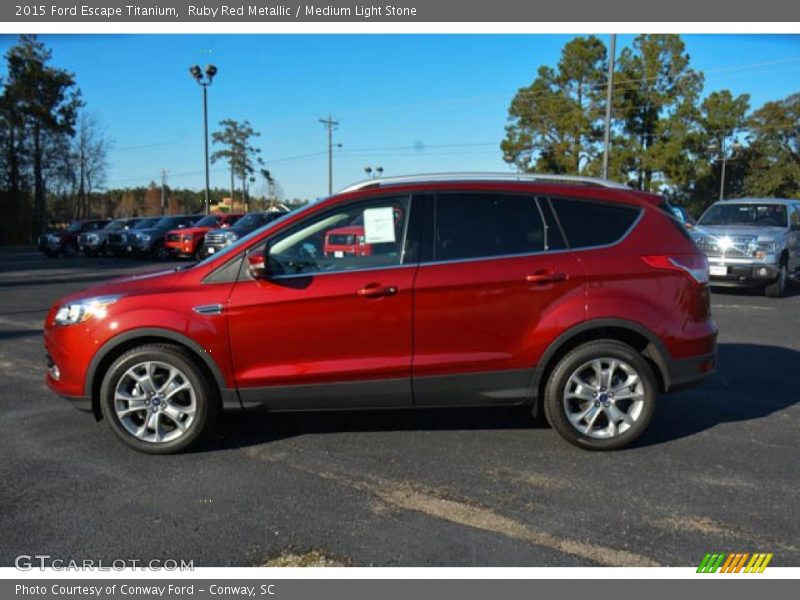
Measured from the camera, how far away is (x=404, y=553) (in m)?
3.05

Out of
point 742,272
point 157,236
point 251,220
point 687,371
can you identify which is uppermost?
point 251,220

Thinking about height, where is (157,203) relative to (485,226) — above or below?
above

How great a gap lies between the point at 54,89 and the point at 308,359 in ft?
152

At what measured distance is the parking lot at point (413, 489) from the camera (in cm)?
312

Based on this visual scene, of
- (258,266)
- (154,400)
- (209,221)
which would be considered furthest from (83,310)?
(209,221)

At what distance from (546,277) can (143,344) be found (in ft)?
8.94

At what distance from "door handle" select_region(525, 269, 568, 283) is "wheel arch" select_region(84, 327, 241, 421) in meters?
2.11

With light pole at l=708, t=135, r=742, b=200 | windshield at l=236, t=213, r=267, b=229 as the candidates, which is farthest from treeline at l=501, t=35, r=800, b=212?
windshield at l=236, t=213, r=267, b=229

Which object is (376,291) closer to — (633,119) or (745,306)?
(745,306)

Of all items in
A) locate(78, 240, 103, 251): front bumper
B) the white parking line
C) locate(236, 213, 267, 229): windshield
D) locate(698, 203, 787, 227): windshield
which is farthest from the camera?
locate(78, 240, 103, 251): front bumper

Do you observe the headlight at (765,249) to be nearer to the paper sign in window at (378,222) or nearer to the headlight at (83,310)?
the paper sign in window at (378,222)

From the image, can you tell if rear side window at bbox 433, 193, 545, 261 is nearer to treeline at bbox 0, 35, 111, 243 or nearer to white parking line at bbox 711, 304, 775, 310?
white parking line at bbox 711, 304, 775, 310

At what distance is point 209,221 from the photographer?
81.4ft

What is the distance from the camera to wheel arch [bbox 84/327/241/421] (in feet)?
13.5
